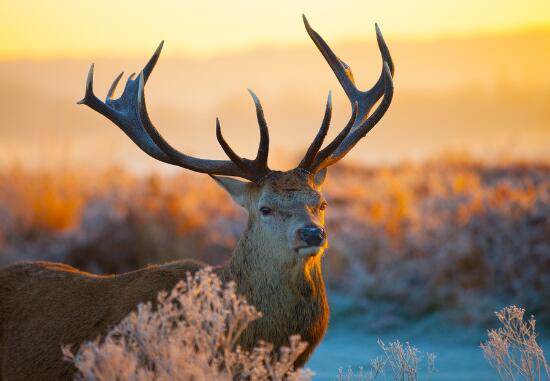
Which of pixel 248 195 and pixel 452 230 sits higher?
pixel 452 230

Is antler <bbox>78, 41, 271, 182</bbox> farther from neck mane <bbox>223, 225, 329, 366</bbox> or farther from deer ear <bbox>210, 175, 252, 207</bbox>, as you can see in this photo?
neck mane <bbox>223, 225, 329, 366</bbox>

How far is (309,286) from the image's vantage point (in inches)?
245

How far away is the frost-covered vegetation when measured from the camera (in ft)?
37.3

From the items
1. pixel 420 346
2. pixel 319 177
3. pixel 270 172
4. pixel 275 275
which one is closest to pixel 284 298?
pixel 275 275

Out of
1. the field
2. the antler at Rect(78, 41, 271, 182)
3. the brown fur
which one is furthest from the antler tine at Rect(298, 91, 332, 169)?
the field

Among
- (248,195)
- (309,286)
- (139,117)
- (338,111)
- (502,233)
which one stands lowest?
(309,286)

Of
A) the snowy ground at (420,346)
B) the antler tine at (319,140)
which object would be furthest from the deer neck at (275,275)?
the snowy ground at (420,346)

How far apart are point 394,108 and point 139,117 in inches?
1905

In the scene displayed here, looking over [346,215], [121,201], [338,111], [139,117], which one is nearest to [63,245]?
[121,201]

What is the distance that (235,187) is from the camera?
6875mm

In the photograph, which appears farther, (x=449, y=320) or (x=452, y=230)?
(x=452, y=230)

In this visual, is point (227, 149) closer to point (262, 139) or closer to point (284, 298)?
point (262, 139)

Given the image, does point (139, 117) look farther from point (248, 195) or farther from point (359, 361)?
point (359, 361)

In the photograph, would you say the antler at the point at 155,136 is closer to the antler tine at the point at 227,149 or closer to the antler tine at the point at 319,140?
the antler tine at the point at 227,149
